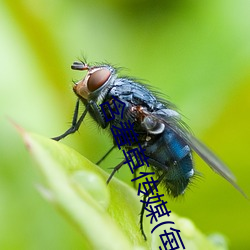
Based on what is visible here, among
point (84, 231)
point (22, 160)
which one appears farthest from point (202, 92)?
point (84, 231)

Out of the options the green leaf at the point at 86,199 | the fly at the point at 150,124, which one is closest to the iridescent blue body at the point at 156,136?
the fly at the point at 150,124

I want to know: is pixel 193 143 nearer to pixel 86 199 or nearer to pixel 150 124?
pixel 150 124

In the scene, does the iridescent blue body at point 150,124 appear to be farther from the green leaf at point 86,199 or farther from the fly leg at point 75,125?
the green leaf at point 86,199

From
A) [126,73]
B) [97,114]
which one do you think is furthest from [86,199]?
[126,73]

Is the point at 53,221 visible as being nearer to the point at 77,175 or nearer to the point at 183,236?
the point at 183,236

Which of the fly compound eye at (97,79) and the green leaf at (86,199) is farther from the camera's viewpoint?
the fly compound eye at (97,79)

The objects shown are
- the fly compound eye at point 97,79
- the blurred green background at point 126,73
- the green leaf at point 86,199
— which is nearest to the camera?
the green leaf at point 86,199

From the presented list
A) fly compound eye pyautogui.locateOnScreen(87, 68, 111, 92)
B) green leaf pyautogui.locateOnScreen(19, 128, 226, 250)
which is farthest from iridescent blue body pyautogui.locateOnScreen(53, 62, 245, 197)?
green leaf pyautogui.locateOnScreen(19, 128, 226, 250)
